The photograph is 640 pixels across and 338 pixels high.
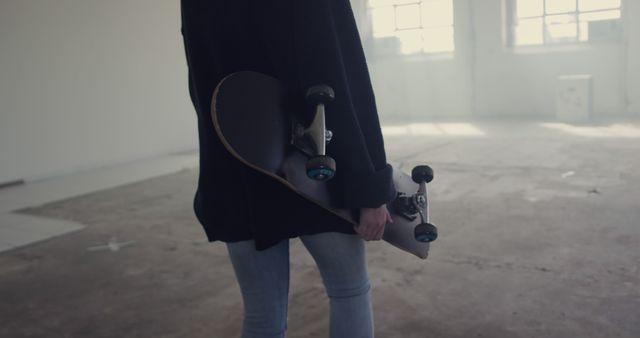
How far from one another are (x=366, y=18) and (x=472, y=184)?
17.3 ft

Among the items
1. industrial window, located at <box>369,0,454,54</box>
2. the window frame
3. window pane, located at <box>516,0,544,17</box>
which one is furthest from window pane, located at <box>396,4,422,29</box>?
window pane, located at <box>516,0,544,17</box>

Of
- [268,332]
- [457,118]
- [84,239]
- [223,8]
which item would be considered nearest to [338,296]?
[268,332]

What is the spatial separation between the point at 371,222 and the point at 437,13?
25.0ft

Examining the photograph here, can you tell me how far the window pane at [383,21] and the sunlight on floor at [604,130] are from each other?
2.91 meters

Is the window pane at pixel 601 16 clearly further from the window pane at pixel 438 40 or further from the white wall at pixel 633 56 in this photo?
the window pane at pixel 438 40

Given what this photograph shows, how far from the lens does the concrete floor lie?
6.96 ft

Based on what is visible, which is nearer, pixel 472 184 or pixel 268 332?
pixel 268 332

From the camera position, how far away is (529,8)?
7.68m

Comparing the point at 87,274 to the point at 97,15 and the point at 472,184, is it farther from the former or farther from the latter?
the point at 97,15

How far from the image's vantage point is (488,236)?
117 inches

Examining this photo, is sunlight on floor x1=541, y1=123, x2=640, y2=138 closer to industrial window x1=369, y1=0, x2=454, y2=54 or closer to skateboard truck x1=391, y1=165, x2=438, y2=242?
industrial window x1=369, y1=0, x2=454, y2=54

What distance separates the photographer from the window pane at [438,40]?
830 cm

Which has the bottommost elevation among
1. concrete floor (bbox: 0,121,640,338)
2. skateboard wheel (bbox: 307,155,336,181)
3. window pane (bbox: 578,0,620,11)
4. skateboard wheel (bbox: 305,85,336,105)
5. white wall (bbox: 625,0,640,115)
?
concrete floor (bbox: 0,121,640,338)

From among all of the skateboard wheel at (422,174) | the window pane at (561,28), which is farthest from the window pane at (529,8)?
the skateboard wheel at (422,174)
